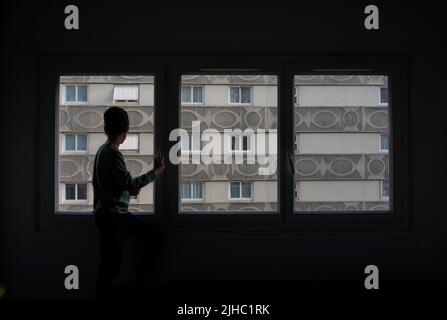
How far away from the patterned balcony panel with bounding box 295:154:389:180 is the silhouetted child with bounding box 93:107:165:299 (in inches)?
A: 42.9

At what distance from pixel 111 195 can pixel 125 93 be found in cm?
86

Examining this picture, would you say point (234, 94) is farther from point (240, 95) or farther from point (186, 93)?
point (186, 93)

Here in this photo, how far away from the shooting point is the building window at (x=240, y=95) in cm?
309

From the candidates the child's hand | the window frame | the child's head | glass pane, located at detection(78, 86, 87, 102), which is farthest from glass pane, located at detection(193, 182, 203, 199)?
glass pane, located at detection(78, 86, 87, 102)

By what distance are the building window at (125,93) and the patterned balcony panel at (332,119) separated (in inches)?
45.3

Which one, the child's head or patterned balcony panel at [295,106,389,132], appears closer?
the child's head

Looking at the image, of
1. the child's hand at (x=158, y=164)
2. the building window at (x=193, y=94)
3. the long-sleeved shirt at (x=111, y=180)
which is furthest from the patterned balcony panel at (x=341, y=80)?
the long-sleeved shirt at (x=111, y=180)

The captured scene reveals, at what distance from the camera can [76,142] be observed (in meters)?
3.11

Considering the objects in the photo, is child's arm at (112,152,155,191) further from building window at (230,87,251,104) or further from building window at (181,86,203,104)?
building window at (230,87,251,104)

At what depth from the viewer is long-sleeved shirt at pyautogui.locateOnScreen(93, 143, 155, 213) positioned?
252 centimetres

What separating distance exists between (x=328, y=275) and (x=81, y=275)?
5.66 feet
